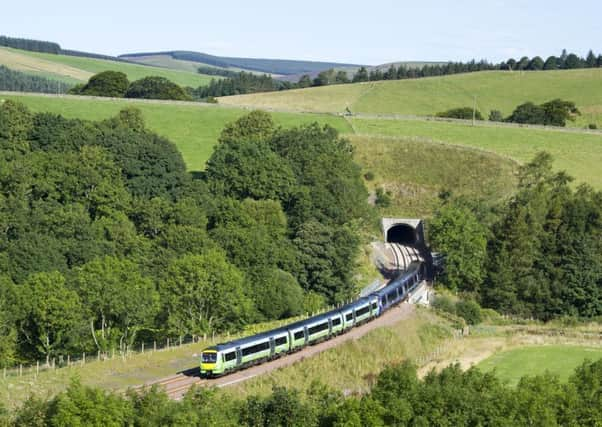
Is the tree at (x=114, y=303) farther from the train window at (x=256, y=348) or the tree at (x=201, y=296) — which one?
the train window at (x=256, y=348)

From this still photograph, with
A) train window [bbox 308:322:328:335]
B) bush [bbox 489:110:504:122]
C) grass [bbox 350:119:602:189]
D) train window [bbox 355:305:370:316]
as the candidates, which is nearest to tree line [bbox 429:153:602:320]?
train window [bbox 355:305:370:316]

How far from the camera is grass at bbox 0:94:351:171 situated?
14275 cm

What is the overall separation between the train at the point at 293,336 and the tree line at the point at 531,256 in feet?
45.0

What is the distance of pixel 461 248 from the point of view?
107 m

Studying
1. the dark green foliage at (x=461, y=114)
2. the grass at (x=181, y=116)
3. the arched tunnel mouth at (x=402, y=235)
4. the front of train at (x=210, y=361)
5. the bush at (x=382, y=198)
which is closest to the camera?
the front of train at (x=210, y=361)

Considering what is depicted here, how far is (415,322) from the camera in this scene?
289 ft

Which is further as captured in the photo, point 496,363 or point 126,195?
point 126,195

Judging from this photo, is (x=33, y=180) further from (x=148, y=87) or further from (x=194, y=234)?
(x=148, y=87)

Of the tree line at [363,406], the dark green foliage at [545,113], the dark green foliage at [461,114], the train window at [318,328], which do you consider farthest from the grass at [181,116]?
the tree line at [363,406]

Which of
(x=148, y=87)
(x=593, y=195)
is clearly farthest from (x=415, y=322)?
(x=148, y=87)

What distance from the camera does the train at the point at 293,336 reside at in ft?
204

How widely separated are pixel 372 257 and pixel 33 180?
3991cm

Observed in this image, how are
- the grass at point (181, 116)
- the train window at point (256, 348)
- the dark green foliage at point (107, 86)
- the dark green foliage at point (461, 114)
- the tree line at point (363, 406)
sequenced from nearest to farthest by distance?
the tree line at point (363, 406) → the train window at point (256, 348) → the grass at point (181, 116) → the dark green foliage at point (107, 86) → the dark green foliage at point (461, 114)

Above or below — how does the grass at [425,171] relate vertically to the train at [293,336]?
above
